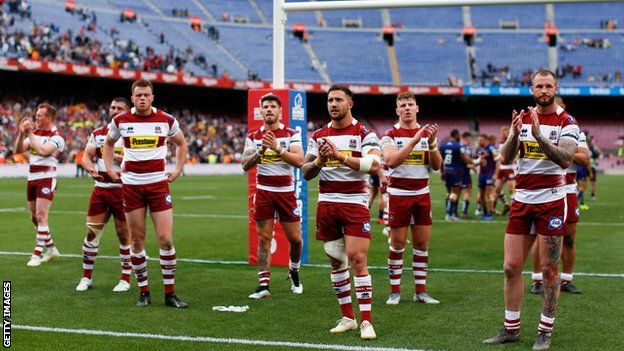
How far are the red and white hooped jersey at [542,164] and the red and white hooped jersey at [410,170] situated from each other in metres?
2.34

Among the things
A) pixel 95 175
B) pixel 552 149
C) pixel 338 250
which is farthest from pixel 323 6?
pixel 552 149

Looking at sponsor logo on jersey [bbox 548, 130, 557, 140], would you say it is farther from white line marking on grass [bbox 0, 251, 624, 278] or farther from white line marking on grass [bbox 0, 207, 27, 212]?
white line marking on grass [bbox 0, 207, 27, 212]

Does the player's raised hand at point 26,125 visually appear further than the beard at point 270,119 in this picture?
Yes

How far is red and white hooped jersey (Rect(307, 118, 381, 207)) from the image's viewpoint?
25.2ft

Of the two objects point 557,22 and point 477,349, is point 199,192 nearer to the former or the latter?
point 477,349

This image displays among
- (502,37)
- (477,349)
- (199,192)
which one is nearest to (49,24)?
(199,192)

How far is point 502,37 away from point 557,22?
466 cm

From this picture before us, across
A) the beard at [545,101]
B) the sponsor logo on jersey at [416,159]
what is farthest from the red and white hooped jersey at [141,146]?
the beard at [545,101]

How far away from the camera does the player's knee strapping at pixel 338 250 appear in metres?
7.73

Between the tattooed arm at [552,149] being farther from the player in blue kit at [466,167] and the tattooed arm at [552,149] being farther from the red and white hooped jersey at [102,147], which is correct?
the player in blue kit at [466,167]

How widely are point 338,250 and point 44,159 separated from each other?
6.34 m

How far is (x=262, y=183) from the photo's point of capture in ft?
32.7

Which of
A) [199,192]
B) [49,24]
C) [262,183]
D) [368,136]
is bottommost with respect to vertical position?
[199,192]

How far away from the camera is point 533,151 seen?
280 inches
